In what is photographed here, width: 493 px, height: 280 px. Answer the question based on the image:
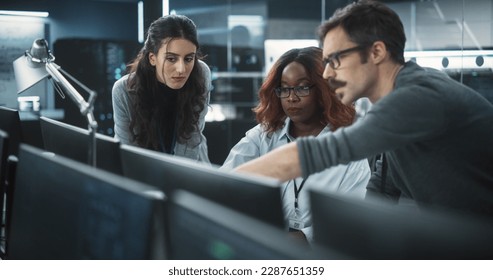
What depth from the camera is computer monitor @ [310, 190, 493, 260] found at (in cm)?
80

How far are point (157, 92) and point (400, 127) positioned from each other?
58.4 inches

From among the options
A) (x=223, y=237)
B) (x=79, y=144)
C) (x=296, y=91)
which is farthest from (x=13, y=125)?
(x=223, y=237)

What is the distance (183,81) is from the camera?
2689 millimetres

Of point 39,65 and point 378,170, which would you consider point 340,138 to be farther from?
point 39,65

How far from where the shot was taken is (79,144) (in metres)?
1.69

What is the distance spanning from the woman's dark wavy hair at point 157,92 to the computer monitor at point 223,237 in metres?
1.71

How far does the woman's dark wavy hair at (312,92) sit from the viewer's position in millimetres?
2361

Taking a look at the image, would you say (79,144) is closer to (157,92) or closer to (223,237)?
(223,237)

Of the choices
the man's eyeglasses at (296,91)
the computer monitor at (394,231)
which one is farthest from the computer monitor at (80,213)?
the man's eyeglasses at (296,91)

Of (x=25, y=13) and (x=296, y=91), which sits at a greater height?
(x=25, y=13)

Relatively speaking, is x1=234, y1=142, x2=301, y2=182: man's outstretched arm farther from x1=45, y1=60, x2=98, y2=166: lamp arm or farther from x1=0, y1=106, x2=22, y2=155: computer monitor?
x1=0, y1=106, x2=22, y2=155: computer monitor

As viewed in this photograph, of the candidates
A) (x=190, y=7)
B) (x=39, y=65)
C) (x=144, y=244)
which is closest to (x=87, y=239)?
(x=144, y=244)

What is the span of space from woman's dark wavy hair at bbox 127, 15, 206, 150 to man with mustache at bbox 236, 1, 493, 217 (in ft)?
3.39
